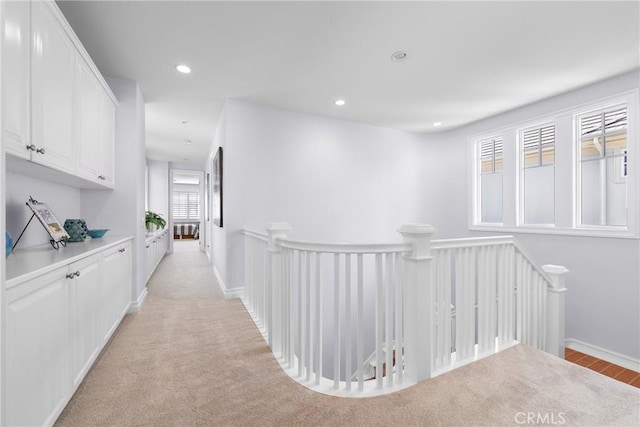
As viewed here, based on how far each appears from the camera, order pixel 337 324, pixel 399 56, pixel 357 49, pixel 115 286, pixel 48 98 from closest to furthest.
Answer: pixel 48 98 → pixel 337 324 → pixel 115 286 → pixel 357 49 → pixel 399 56

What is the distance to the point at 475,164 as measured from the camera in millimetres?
4789

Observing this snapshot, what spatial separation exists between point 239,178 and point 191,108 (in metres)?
1.26

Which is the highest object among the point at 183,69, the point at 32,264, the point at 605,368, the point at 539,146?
the point at 183,69

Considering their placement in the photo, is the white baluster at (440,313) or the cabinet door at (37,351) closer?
the cabinet door at (37,351)

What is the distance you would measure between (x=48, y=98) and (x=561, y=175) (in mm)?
4942

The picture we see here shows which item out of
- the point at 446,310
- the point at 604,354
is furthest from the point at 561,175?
the point at 446,310

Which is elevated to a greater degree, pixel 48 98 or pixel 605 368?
pixel 48 98

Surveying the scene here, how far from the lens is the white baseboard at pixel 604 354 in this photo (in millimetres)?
2928

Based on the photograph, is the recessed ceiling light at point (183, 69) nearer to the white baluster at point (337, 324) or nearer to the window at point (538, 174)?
the white baluster at point (337, 324)

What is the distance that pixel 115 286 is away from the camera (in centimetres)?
241

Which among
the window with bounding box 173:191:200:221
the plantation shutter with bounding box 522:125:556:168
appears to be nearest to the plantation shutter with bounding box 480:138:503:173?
the plantation shutter with bounding box 522:125:556:168

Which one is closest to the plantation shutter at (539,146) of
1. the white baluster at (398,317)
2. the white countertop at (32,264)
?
the white baluster at (398,317)

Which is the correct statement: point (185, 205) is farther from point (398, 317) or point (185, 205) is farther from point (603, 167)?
point (603, 167)

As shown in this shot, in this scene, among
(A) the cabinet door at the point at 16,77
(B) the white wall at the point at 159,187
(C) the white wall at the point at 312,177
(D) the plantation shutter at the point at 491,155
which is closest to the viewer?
(A) the cabinet door at the point at 16,77
